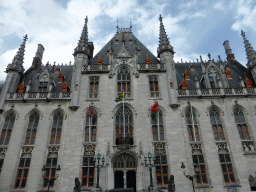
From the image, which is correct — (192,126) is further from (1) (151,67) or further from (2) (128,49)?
(2) (128,49)

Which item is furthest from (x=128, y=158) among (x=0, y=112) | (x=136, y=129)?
(x=0, y=112)

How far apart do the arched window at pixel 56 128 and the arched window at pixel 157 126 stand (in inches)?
445

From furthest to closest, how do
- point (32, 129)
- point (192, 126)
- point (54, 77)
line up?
point (54, 77), point (32, 129), point (192, 126)

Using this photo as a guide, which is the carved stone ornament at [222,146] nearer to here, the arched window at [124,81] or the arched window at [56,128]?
the arched window at [124,81]

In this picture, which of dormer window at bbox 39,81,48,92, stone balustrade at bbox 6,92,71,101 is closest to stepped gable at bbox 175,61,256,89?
stone balustrade at bbox 6,92,71,101

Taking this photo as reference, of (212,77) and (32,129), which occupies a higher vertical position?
(212,77)

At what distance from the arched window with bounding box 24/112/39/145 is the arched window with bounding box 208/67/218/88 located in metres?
23.9

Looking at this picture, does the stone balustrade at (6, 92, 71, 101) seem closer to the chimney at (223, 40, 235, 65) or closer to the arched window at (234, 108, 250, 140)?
the arched window at (234, 108, 250, 140)

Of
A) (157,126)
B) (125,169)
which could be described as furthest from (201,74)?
(125,169)

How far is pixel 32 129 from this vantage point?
22.5m

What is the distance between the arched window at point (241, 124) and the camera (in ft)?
73.2

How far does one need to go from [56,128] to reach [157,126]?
12227 millimetres

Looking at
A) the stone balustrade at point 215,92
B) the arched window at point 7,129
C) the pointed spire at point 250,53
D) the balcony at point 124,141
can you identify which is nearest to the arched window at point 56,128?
the arched window at point 7,129

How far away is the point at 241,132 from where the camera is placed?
2248 cm
